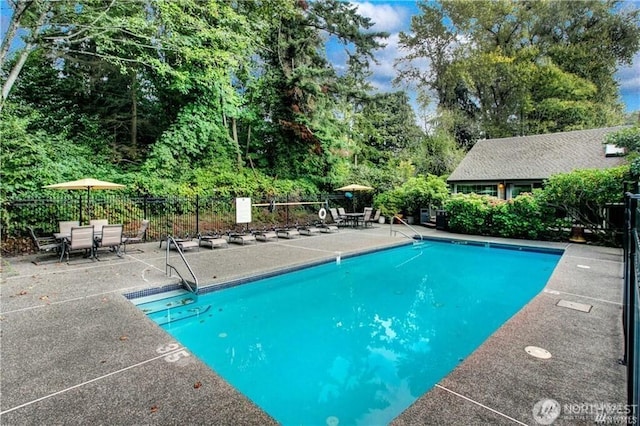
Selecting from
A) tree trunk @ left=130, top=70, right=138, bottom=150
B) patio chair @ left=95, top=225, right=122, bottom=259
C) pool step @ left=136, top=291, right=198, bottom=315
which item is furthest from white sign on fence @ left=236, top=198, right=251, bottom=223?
tree trunk @ left=130, top=70, right=138, bottom=150

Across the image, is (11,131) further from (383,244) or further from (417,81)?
(417,81)

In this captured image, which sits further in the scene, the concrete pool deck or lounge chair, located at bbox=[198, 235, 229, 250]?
lounge chair, located at bbox=[198, 235, 229, 250]

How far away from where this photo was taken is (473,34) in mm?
27391

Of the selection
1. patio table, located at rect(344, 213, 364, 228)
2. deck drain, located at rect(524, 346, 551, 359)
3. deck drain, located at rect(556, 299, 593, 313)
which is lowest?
deck drain, located at rect(524, 346, 551, 359)

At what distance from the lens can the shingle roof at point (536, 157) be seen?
1644 cm

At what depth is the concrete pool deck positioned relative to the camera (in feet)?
7.23

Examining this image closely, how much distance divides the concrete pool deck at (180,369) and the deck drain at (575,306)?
0.03m

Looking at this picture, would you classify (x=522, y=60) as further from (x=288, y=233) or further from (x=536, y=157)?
(x=288, y=233)

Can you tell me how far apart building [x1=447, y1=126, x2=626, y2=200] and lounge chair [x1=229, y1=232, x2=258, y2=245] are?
14.5 metres

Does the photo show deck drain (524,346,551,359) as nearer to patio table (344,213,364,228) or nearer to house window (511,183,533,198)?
patio table (344,213,364,228)

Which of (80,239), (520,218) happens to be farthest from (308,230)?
(520,218)

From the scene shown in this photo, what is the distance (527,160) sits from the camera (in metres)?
18.3

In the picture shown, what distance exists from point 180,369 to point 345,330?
248 cm

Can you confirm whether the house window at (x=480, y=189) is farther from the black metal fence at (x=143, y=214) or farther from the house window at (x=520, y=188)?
the black metal fence at (x=143, y=214)
